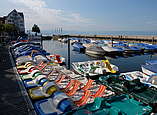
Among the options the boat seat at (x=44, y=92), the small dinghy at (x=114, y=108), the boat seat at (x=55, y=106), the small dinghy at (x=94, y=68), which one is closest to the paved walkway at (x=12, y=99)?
the boat seat at (x=55, y=106)

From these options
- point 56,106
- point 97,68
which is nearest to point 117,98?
point 56,106

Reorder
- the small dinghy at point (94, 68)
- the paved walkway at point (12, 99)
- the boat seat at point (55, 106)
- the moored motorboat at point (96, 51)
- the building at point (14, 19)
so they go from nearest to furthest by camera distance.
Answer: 1. the paved walkway at point (12, 99)
2. the boat seat at point (55, 106)
3. the small dinghy at point (94, 68)
4. the moored motorboat at point (96, 51)
5. the building at point (14, 19)

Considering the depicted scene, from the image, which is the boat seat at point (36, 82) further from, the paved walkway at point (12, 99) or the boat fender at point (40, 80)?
the paved walkway at point (12, 99)

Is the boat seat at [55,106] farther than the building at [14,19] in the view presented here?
No

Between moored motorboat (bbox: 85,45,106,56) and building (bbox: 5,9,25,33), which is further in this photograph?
building (bbox: 5,9,25,33)

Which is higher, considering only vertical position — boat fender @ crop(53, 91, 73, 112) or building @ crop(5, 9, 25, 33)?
building @ crop(5, 9, 25, 33)

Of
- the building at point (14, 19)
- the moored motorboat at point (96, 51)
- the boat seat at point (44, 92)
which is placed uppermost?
the building at point (14, 19)

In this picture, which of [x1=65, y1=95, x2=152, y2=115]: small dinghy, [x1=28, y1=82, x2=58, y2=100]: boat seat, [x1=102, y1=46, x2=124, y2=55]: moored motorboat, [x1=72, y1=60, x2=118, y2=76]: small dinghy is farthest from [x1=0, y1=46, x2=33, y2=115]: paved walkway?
[x1=102, y1=46, x2=124, y2=55]: moored motorboat

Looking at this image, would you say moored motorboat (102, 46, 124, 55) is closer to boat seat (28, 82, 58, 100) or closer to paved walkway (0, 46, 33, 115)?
paved walkway (0, 46, 33, 115)

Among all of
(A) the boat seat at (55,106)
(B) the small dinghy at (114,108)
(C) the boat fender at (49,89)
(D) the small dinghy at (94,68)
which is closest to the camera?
(B) the small dinghy at (114,108)

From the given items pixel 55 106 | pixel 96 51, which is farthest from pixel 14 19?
pixel 55 106

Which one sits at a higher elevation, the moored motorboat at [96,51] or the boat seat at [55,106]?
the moored motorboat at [96,51]

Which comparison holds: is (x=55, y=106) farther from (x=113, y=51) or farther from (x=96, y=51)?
(x=113, y=51)

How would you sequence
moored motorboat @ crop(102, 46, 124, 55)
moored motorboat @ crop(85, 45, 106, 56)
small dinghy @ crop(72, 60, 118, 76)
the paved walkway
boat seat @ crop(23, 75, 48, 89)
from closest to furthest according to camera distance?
the paved walkway < boat seat @ crop(23, 75, 48, 89) < small dinghy @ crop(72, 60, 118, 76) < moored motorboat @ crop(85, 45, 106, 56) < moored motorboat @ crop(102, 46, 124, 55)
